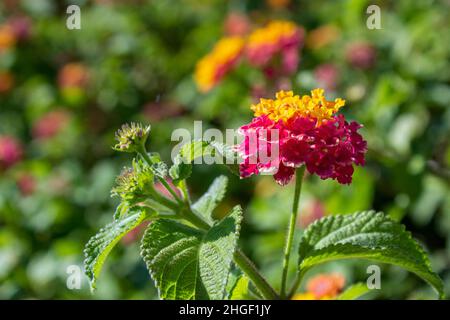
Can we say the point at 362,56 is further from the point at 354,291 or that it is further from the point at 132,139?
the point at 132,139

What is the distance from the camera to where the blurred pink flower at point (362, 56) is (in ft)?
8.00

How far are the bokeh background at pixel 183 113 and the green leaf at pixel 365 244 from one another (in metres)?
0.43

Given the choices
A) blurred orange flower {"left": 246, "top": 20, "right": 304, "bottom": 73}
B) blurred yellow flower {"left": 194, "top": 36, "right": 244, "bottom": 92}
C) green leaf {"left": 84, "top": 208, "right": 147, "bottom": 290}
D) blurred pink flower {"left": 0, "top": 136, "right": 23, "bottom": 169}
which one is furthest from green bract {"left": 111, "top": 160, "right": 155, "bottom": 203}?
blurred pink flower {"left": 0, "top": 136, "right": 23, "bottom": 169}

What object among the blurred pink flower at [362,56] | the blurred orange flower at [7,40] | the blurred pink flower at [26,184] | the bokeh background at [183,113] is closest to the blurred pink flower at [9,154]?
the bokeh background at [183,113]

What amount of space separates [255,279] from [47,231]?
5.47 ft

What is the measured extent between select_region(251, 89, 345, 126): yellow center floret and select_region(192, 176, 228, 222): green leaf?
0.18 m

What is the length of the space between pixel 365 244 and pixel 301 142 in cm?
20

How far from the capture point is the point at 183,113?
3070 mm

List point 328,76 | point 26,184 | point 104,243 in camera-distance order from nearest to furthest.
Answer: point 104,243, point 328,76, point 26,184

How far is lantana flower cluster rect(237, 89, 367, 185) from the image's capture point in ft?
3.26

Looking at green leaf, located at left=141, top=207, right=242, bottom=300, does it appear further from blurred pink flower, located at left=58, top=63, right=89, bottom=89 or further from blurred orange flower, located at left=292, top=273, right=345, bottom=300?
blurred pink flower, located at left=58, top=63, right=89, bottom=89

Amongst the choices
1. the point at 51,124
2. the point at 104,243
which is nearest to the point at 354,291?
the point at 104,243

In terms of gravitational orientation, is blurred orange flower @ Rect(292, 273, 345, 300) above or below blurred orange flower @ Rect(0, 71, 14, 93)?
below
